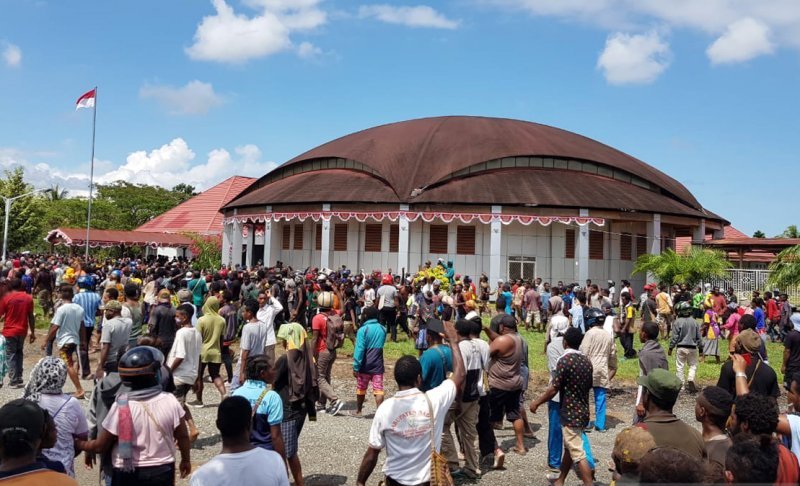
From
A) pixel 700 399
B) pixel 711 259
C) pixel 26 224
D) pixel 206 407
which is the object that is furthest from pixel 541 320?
pixel 26 224

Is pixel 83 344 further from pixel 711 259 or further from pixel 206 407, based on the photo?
pixel 711 259

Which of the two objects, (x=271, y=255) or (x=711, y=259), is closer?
(x=711, y=259)

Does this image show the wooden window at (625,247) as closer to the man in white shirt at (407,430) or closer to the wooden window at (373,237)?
the wooden window at (373,237)

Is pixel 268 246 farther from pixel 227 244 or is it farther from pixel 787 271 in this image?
pixel 787 271

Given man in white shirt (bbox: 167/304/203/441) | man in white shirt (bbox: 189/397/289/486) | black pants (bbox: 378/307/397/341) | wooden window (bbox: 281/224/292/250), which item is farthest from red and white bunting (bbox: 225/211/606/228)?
man in white shirt (bbox: 189/397/289/486)

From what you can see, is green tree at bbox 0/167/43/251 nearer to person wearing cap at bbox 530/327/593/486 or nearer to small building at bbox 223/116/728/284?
small building at bbox 223/116/728/284

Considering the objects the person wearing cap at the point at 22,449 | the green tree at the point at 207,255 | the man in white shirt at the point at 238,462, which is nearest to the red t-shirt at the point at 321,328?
the man in white shirt at the point at 238,462

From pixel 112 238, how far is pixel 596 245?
32873 millimetres

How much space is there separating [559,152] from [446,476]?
29.7 metres

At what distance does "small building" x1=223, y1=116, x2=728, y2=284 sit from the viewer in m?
27.9

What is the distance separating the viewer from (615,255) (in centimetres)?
3019

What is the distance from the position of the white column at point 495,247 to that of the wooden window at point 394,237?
473cm

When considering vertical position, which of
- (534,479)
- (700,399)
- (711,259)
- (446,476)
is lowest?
(534,479)

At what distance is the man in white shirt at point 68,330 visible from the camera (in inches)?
351
